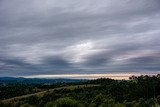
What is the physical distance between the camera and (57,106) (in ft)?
228

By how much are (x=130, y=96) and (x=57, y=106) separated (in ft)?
447

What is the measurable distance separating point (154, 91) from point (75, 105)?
132993 mm

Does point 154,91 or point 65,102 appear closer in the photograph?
point 65,102

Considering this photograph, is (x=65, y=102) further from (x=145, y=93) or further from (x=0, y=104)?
(x=145, y=93)

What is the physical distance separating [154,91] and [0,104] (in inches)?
5826

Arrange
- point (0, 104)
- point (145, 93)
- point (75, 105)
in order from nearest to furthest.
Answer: point (0, 104), point (75, 105), point (145, 93)

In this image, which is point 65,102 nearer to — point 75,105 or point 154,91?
point 75,105

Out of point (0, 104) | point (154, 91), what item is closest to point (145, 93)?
point (154, 91)

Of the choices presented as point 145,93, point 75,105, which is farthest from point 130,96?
point 75,105

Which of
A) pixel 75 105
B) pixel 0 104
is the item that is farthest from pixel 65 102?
pixel 0 104

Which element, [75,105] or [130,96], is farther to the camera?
[130,96]

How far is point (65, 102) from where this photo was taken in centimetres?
7700

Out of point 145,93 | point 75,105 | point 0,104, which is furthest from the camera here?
point 145,93

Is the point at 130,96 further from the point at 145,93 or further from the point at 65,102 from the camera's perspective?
the point at 65,102
